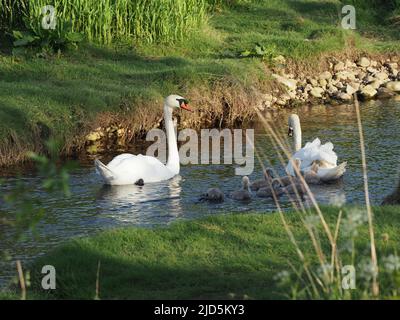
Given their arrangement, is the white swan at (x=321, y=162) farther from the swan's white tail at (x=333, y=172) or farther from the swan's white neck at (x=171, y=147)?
the swan's white neck at (x=171, y=147)

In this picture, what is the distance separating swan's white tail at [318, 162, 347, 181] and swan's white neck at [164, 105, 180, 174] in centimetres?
236

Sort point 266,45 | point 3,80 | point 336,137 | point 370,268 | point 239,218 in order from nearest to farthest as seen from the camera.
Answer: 1. point 370,268
2. point 239,218
3. point 336,137
4. point 3,80
5. point 266,45

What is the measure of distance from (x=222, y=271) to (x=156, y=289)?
25.5 inches

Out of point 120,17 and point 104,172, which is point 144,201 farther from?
point 120,17

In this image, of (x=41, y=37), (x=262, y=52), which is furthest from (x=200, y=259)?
(x=262, y=52)

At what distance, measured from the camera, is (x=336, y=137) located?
1709 cm

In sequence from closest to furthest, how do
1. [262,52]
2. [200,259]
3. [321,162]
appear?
[200,259] < [321,162] < [262,52]

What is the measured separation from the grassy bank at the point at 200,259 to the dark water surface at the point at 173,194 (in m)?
1.10

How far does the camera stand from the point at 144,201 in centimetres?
1341

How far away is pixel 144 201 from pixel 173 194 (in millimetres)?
526

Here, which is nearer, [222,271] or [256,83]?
[222,271]

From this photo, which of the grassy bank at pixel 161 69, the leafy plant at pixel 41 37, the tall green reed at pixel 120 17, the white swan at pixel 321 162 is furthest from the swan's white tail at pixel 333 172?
the tall green reed at pixel 120 17
